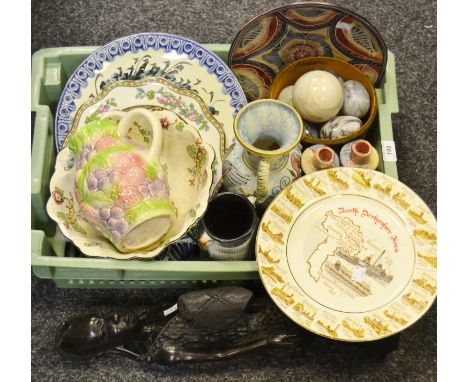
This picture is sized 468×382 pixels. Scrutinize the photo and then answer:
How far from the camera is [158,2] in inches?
46.3

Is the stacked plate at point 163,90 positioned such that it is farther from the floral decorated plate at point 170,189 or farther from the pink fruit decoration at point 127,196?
the pink fruit decoration at point 127,196

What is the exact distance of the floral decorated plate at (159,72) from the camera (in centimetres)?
92

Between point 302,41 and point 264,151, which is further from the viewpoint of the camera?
point 302,41

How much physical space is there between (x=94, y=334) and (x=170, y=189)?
0.75ft

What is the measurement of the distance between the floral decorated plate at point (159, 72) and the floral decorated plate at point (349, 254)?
17 centimetres

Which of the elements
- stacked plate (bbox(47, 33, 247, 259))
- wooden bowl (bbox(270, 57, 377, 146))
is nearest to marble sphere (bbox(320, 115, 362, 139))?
wooden bowl (bbox(270, 57, 377, 146))

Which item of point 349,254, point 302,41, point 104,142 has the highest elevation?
point 302,41

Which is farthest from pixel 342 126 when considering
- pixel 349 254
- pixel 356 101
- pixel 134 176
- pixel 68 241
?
pixel 68 241

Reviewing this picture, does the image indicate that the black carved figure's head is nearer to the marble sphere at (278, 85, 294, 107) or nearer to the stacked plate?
the stacked plate

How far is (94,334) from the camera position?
88 cm

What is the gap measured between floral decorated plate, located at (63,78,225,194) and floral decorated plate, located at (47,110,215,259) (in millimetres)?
59

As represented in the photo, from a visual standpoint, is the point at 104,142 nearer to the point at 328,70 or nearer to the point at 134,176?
the point at 134,176

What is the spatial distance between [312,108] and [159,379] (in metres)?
0.45

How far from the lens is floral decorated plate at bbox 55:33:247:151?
0.92 metres
